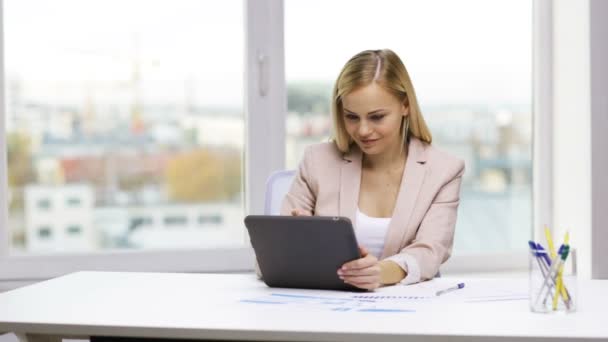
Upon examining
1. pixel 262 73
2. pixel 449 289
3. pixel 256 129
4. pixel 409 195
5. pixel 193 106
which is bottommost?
pixel 449 289

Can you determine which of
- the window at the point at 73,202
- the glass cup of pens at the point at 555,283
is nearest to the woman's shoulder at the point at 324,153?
the glass cup of pens at the point at 555,283

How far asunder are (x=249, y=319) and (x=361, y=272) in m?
0.35

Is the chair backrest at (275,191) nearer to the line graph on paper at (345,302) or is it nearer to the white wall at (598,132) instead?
the line graph on paper at (345,302)

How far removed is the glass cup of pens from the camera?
1771 mm

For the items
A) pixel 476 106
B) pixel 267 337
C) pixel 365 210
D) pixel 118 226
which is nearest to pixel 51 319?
pixel 267 337

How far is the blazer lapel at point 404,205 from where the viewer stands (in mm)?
2389

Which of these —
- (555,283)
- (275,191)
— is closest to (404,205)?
(275,191)

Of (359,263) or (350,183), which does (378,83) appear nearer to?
(350,183)

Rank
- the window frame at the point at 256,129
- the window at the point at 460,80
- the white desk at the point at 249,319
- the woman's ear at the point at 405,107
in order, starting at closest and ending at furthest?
the white desk at the point at 249,319 → the woman's ear at the point at 405,107 → the window frame at the point at 256,129 → the window at the point at 460,80

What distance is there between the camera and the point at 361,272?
6.49 ft

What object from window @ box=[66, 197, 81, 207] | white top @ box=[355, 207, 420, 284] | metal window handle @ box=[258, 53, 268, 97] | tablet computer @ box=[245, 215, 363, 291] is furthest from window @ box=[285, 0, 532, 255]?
tablet computer @ box=[245, 215, 363, 291]

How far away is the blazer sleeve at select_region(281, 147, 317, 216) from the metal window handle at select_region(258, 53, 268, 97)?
1074 mm

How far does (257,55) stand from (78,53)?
2.36 feet

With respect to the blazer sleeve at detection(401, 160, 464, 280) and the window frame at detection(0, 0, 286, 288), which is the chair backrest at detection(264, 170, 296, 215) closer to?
the blazer sleeve at detection(401, 160, 464, 280)
